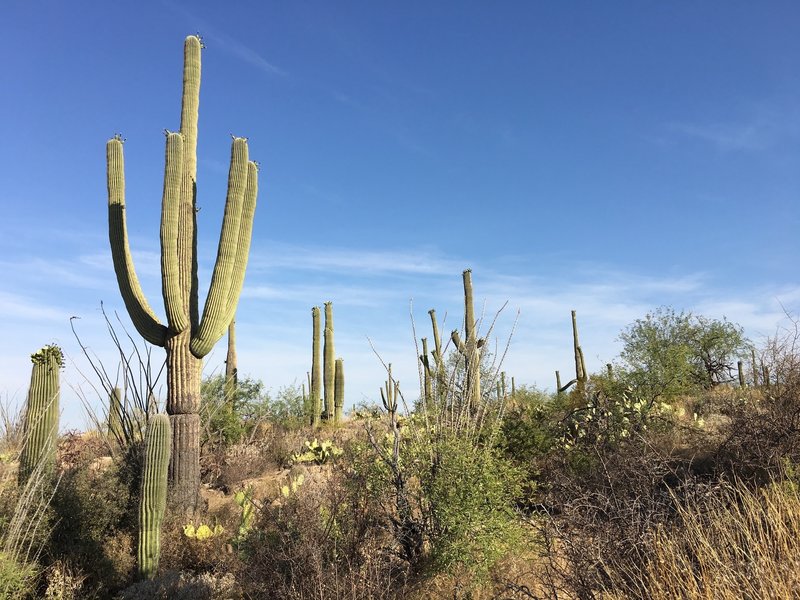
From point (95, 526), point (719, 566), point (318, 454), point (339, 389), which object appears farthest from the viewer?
point (339, 389)

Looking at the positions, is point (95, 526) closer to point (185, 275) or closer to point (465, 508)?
point (185, 275)

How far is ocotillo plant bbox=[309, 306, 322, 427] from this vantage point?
1703cm

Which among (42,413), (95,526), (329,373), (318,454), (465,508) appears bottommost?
(95,526)

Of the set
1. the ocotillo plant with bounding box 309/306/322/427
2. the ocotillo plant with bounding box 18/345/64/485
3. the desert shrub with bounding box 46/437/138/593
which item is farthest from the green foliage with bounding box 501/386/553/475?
the ocotillo plant with bounding box 309/306/322/427

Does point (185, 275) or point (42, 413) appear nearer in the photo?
point (42, 413)

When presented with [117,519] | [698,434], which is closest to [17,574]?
[117,519]

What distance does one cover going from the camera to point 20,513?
7488 mm

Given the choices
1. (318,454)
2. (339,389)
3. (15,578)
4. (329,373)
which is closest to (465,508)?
(15,578)

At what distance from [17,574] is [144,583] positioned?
131 centimetres

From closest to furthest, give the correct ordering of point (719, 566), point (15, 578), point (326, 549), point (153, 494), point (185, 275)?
point (719, 566), point (326, 549), point (15, 578), point (153, 494), point (185, 275)

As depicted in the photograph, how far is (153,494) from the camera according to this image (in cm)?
802

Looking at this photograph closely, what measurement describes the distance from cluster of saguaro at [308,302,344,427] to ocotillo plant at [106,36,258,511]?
7.60 m

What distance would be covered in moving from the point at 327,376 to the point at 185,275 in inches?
321

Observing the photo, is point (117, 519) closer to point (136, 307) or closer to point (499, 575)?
point (136, 307)
